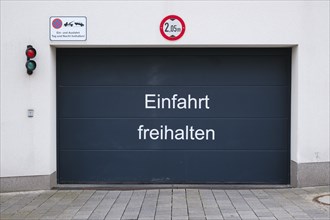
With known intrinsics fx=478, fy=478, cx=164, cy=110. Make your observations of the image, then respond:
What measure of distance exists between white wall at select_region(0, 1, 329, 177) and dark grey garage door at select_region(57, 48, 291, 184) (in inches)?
19.8

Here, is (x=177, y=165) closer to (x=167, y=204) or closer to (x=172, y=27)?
(x=167, y=204)

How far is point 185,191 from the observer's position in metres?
8.91

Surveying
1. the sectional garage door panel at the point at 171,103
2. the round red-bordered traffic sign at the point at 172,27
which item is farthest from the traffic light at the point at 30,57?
the round red-bordered traffic sign at the point at 172,27

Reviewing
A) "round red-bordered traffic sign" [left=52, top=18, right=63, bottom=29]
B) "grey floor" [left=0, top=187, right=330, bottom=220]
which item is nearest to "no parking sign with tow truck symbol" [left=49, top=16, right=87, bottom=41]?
"round red-bordered traffic sign" [left=52, top=18, right=63, bottom=29]

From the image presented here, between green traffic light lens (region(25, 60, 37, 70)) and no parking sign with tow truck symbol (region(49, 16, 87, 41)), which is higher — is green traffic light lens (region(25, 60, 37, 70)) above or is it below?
below

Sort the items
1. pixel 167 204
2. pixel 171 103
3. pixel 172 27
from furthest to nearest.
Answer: pixel 171 103 < pixel 172 27 < pixel 167 204

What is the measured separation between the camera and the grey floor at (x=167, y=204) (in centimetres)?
732

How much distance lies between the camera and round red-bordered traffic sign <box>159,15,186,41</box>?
8.95 m

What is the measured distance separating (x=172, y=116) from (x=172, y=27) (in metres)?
1.77

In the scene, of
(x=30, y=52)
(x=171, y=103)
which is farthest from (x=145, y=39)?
(x=30, y=52)

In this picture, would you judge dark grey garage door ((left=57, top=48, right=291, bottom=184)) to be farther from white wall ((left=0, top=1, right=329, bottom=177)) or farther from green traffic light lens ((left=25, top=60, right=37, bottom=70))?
green traffic light lens ((left=25, top=60, right=37, bottom=70))

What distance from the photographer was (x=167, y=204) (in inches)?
313

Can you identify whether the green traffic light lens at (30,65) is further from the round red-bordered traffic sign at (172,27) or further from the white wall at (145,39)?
the round red-bordered traffic sign at (172,27)

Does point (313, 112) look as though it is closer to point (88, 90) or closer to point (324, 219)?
point (324, 219)
